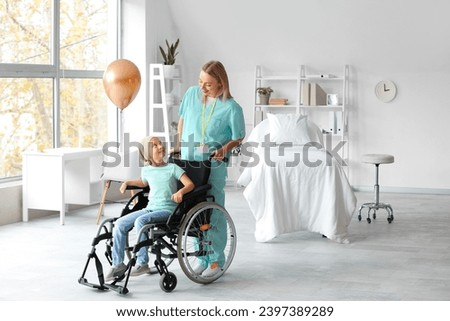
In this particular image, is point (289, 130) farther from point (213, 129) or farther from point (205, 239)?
point (205, 239)

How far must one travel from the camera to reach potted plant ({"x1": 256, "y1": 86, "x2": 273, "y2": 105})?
1007 centimetres

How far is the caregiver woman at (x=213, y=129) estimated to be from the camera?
5.09 m

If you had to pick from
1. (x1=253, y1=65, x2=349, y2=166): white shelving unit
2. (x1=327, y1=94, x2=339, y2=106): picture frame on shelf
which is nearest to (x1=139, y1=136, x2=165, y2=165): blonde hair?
(x1=253, y1=65, x2=349, y2=166): white shelving unit

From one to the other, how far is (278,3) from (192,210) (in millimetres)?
5349

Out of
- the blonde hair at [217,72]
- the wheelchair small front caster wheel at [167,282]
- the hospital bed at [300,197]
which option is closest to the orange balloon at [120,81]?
the hospital bed at [300,197]

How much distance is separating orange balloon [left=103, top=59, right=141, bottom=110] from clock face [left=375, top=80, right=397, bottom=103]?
12.7 feet

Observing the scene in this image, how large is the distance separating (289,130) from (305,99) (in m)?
2.40

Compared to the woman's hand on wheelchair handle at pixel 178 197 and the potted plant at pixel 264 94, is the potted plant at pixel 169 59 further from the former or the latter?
the woman's hand on wheelchair handle at pixel 178 197

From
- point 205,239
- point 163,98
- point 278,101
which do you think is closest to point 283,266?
point 205,239

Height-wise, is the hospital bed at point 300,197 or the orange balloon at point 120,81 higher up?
the orange balloon at point 120,81

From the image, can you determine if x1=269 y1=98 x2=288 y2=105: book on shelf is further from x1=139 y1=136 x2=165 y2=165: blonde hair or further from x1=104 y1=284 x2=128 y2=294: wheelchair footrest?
x1=104 y1=284 x2=128 y2=294: wheelchair footrest

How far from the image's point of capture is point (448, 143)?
970 cm

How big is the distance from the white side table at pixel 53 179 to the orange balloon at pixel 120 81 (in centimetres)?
79
